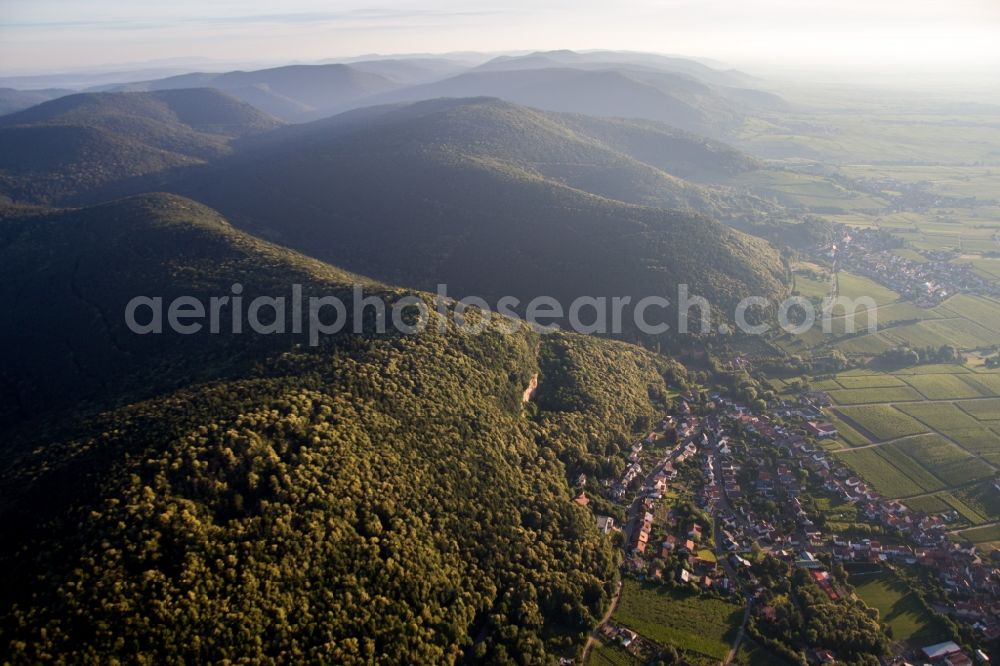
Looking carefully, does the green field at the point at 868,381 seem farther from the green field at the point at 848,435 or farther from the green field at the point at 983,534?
the green field at the point at 983,534

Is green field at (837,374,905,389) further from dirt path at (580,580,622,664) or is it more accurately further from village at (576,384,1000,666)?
dirt path at (580,580,622,664)

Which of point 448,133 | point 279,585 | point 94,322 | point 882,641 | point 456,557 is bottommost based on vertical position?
point 882,641

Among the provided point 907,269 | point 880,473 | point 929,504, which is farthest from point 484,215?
point 907,269

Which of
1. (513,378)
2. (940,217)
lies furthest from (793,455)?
(940,217)

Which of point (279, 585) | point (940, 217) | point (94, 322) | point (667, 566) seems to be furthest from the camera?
point (940, 217)

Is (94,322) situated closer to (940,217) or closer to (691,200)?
(691,200)

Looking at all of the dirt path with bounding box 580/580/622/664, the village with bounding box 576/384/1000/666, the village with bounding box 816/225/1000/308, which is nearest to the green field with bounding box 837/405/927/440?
the village with bounding box 576/384/1000/666
